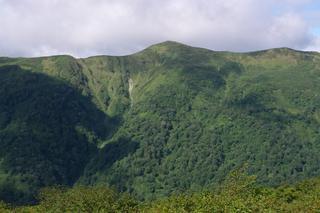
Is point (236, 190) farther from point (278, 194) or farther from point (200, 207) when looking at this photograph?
point (278, 194)

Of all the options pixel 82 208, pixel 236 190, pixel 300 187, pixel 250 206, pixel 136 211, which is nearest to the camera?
pixel 250 206

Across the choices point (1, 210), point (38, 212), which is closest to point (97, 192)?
point (38, 212)

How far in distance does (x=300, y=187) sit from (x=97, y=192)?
80.5 m

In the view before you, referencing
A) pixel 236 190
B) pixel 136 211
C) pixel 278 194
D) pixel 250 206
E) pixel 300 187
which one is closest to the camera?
pixel 250 206

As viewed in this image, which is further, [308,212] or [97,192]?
[97,192]

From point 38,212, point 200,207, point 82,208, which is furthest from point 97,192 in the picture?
point 200,207

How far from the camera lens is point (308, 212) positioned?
118312 mm

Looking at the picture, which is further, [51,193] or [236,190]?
[51,193]

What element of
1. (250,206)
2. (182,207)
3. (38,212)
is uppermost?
(250,206)

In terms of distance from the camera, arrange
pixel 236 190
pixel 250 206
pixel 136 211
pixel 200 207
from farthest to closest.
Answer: pixel 136 211
pixel 236 190
pixel 200 207
pixel 250 206

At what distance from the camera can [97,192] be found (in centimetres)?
17050

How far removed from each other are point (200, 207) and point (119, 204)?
48328mm

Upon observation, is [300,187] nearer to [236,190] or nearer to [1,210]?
[236,190]

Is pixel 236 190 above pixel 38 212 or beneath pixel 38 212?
above
